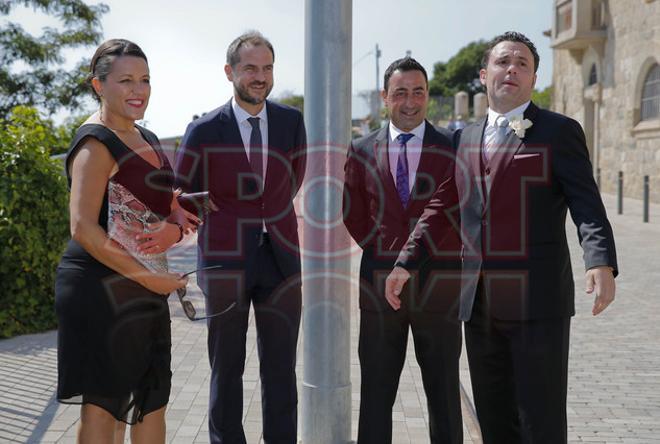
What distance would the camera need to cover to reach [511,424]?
321cm

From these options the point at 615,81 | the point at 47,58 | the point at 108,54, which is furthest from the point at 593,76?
the point at 108,54

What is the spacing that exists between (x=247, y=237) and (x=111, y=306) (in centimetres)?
90

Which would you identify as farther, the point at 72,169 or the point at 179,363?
the point at 179,363

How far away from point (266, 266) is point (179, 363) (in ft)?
8.20

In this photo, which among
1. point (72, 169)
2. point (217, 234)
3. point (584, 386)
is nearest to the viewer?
point (72, 169)

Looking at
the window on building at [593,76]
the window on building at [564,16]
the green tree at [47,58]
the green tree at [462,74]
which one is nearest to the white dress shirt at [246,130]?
the green tree at [47,58]

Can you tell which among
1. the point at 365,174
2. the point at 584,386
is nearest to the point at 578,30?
the point at 584,386

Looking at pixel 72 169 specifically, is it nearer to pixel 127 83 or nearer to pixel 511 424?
pixel 127 83

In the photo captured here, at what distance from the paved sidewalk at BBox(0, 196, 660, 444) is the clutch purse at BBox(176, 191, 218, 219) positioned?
5.21 ft

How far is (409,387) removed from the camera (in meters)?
5.18

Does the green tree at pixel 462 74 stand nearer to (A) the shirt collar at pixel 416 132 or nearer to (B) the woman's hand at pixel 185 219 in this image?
(A) the shirt collar at pixel 416 132

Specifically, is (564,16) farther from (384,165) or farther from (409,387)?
(384,165)

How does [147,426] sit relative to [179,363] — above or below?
above

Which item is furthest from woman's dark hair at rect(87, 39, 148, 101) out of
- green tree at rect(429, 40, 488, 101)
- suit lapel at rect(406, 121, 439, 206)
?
green tree at rect(429, 40, 488, 101)
